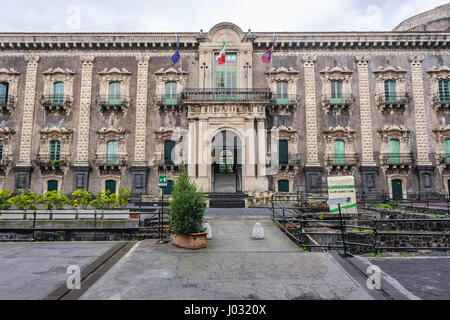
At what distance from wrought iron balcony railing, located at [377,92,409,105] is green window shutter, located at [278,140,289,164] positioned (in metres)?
9.68

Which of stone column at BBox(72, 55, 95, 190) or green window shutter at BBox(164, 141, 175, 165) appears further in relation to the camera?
green window shutter at BBox(164, 141, 175, 165)

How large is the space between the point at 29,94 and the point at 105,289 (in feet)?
88.7

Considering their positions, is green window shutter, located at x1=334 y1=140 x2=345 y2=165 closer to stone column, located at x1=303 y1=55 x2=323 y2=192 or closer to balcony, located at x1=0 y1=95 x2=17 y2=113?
stone column, located at x1=303 y1=55 x2=323 y2=192

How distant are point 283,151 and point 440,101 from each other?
15260 millimetres

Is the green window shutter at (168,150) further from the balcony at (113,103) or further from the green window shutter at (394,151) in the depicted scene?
the green window shutter at (394,151)

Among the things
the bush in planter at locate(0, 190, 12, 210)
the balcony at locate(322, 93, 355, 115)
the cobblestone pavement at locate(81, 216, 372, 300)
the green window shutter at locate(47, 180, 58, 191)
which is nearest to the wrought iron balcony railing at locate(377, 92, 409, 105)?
the balcony at locate(322, 93, 355, 115)

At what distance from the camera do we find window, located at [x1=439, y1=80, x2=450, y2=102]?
2459 centimetres

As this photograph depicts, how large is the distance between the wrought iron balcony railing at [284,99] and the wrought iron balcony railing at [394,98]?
7861 mm

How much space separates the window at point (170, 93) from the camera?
24.7 metres

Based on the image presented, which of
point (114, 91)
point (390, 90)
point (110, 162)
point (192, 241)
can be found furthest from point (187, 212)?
point (390, 90)

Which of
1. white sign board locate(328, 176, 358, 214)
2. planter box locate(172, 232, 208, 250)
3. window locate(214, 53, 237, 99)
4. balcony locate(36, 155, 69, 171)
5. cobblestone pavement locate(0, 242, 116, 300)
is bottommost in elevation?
cobblestone pavement locate(0, 242, 116, 300)

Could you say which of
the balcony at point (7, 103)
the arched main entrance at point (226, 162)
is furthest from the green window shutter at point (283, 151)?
the balcony at point (7, 103)

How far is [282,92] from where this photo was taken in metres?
25.0

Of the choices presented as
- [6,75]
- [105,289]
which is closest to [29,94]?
[6,75]
